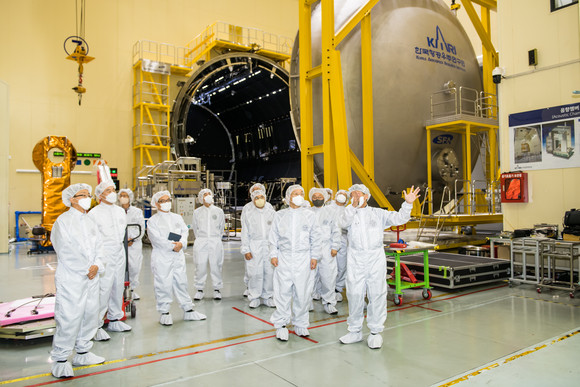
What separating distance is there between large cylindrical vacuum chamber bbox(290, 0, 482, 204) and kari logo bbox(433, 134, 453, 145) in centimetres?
3

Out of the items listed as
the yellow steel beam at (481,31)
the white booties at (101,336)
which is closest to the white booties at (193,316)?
the white booties at (101,336)

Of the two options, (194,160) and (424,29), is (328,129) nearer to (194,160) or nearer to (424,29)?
(424,29)

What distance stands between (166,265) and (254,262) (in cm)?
134

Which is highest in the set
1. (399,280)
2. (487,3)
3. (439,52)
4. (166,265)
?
(487,3)

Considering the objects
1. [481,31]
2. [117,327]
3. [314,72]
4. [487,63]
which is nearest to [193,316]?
[117,327]

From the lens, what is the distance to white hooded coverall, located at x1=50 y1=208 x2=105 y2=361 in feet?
10.7

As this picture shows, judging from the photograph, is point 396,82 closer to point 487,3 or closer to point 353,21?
point 353,21

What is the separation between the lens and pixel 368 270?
3.90 meters

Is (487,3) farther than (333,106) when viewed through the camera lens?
Yes

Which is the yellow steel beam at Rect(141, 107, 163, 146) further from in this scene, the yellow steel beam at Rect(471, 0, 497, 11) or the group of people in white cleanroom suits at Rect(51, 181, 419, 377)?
the yellow steel beam at Rect(471, 0, 497, 11)

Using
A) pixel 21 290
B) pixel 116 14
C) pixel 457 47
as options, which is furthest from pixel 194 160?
pixel 457 47

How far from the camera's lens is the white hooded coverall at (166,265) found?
461 centimetres

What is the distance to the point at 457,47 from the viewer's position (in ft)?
26.9

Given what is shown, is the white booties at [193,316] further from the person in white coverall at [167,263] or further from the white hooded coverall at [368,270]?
the white hooded coverall at [368,270]
